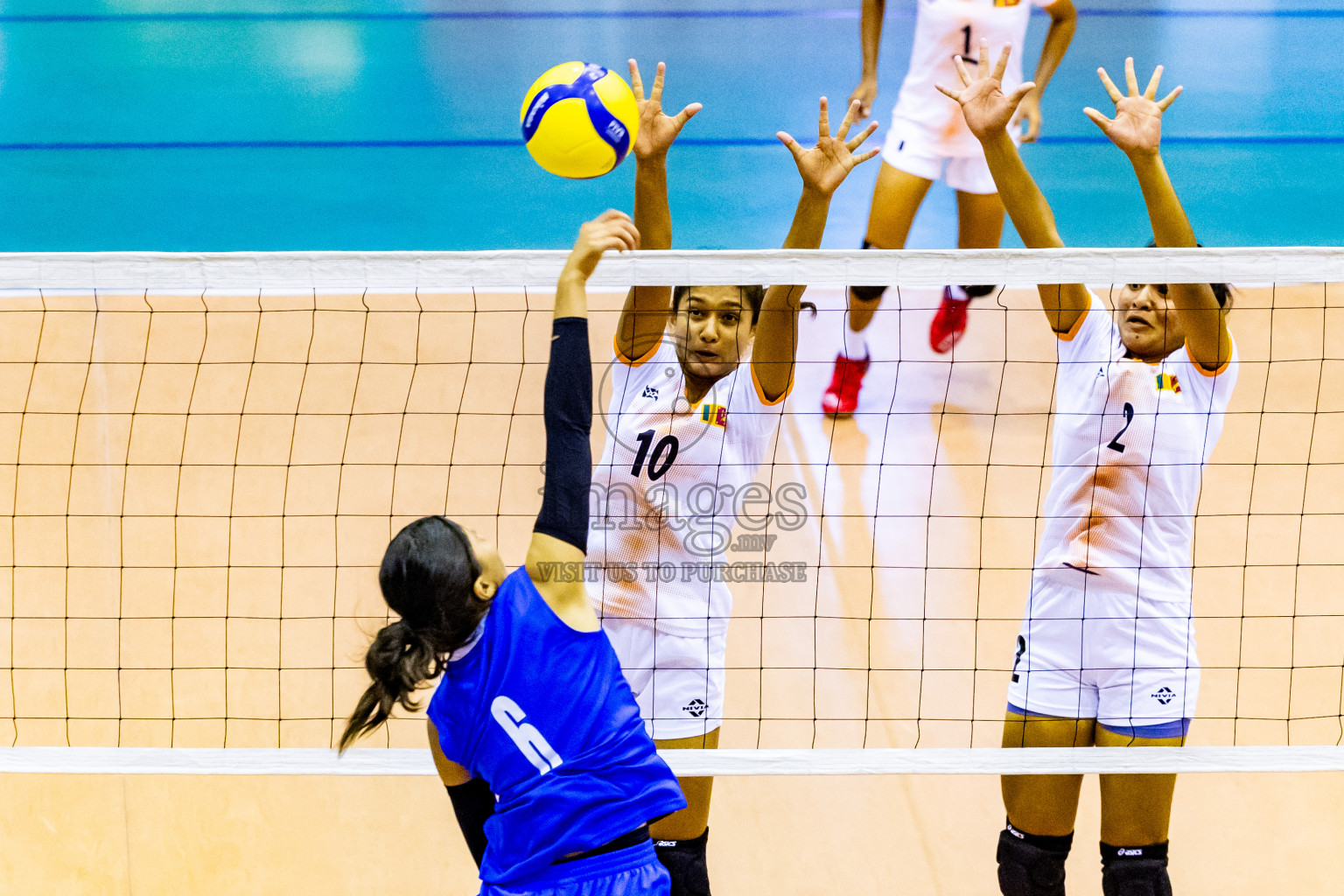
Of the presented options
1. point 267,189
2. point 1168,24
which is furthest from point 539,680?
point 1168,24

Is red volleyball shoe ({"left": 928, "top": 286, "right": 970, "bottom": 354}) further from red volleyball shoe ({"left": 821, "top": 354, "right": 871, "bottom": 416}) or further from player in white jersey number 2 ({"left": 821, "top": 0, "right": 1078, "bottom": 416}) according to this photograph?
red volleyball shoe ({"left": 821, "top": 354, "right": 871, "bottom": 416})

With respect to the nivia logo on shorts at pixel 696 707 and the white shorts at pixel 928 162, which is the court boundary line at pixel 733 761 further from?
the white shorts at pixel 928 162

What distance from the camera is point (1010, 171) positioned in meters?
2.52

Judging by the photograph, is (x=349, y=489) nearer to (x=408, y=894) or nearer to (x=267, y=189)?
(x=408, y=894)

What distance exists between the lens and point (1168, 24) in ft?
28.1

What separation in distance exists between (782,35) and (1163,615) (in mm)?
6780

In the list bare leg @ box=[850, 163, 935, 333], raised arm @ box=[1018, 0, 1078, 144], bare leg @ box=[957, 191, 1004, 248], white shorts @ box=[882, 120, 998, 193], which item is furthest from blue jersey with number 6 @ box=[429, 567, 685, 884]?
raised arm @ box=[1018, 0, 1078, 144]

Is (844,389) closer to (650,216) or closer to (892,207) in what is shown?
(892,207)

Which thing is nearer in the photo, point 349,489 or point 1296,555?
point 1296,555

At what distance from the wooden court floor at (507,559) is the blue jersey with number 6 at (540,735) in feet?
2.68

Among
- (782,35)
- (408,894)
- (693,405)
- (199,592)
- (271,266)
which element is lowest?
(408,894)

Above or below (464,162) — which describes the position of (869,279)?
below

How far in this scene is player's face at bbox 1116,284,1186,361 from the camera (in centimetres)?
260

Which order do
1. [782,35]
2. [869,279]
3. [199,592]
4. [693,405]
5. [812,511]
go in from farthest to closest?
[782,35]
[812,511]
[199,592]
[693,405]
[869,279]
